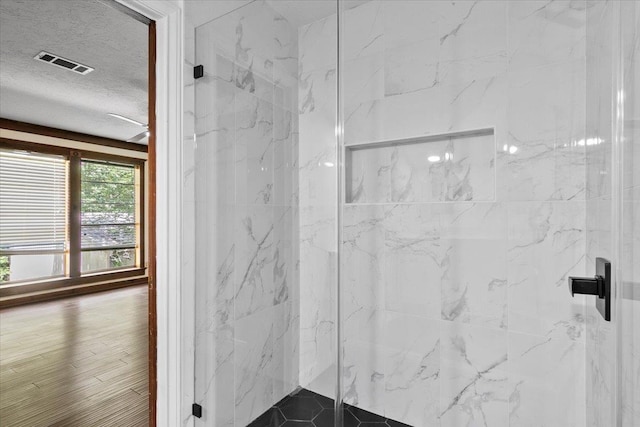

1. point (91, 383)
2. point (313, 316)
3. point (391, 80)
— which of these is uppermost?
point (391, 80)

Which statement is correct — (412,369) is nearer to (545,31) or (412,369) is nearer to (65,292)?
(545,31)

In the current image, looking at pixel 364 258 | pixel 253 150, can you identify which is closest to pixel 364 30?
pixel 253 150

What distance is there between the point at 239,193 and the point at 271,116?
1.23 ft

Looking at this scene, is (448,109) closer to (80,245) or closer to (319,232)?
(319,232)

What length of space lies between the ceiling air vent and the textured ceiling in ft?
0.17

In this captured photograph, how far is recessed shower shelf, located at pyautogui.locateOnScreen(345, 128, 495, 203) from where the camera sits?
160 centimetres

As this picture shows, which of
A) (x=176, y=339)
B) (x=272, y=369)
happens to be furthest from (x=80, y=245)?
(x=272, y=369)

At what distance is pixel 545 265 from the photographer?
1.44m

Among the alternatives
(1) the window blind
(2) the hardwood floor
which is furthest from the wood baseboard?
(1) the window blind

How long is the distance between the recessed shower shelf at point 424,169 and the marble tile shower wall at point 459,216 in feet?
0.03

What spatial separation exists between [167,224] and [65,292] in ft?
16.1

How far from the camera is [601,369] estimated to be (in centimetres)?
112

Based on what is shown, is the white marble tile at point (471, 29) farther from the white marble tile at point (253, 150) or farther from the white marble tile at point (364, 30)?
the white marble tile at point (253, 150)

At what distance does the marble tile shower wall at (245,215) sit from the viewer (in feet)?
4.75
